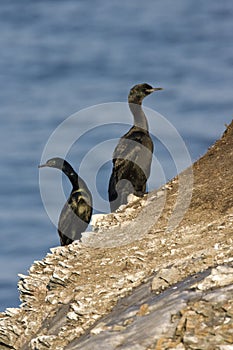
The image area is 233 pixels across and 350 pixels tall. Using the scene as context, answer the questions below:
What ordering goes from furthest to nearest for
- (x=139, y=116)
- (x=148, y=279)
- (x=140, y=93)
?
(x=140, y=93), (x=139, y=116), (x=148, y=279)

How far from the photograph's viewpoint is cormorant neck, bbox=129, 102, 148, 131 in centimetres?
2706

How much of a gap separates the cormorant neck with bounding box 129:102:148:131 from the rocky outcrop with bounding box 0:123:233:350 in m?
2.46

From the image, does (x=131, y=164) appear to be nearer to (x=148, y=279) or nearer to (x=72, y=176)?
(x=72, y=176)

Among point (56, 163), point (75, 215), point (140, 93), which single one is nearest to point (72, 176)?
point (56, 163)

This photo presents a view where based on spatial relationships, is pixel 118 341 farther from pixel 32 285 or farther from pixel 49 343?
pixel 32 285

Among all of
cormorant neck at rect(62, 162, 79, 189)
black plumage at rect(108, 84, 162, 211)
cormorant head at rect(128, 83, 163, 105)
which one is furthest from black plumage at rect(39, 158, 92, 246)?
cormorant head at rect(128, 83, 163, 105)

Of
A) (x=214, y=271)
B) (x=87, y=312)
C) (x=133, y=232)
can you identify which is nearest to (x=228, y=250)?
(x=214, y=271)

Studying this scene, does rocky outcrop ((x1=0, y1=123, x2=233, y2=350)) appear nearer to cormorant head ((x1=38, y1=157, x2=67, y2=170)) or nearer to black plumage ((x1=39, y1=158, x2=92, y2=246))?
black plumage ((x1=39, y1=158, x2=92, y2=246))

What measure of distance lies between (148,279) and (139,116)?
11.4 meters

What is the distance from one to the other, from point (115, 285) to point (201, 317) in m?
4.36

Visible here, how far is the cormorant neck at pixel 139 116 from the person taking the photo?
88.8ft

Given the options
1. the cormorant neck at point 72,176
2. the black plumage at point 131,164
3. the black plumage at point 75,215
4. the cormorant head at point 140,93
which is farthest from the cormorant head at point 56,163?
the cormorant head at point 140,93

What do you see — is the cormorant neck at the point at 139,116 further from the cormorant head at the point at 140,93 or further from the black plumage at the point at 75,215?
the black plumage at the point at 75,215

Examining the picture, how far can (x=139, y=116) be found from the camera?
89.4 feet
